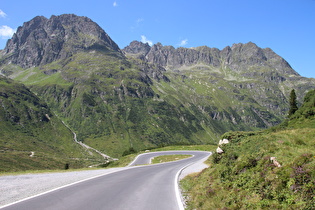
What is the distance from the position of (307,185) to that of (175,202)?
6.61 metres

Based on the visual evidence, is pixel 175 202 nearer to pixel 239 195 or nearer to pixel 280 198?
pixel 239 195

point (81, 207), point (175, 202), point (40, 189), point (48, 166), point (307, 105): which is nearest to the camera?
point (81, 207)

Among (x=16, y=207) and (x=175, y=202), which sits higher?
(x=16, y=207)

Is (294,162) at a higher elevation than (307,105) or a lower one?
lower

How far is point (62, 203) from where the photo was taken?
1034 centimetres

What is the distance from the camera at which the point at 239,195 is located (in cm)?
1062

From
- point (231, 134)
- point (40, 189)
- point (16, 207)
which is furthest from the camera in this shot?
point (231, 134)

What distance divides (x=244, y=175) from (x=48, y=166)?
136 meters

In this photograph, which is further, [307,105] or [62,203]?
[307,105]

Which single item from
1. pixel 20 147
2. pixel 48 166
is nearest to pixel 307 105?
pixel 48 166

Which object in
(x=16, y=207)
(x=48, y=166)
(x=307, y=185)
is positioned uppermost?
(x=16, y=207)

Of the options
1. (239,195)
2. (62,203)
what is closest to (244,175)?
(239,195)

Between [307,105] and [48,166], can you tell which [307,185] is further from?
[48,166]

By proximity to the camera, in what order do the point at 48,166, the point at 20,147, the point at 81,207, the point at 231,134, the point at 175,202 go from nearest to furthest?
1. the point at 81,207
2. the point at 175,202
3. the point at 231,134
4. the point at 48,166
5. the point at 20,147
